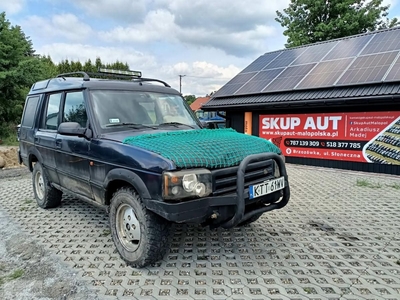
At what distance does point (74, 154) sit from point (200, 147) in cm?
193

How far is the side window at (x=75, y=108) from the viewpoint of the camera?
380 cm

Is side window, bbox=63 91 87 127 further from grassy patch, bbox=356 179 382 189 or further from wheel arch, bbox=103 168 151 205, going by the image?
grassy patch, bbox=356 179 382 189

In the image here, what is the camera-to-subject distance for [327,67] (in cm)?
977

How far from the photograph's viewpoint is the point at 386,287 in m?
2.81

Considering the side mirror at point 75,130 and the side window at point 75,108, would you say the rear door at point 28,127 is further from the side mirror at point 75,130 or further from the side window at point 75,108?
the side mirror at point 75,130

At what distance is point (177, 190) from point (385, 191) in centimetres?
591

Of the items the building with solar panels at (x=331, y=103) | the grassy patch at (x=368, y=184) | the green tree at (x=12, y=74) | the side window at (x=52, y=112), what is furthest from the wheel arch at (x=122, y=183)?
the green tree at (x=12, y=74)

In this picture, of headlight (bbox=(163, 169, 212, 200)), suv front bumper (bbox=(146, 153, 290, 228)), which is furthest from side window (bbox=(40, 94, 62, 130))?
headlight (bbox=(163, 169, 212, 200))

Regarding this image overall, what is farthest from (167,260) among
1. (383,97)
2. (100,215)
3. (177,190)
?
(383,97)

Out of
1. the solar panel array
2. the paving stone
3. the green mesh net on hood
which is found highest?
the solar panel array

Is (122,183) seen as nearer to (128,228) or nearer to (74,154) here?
(128,228)

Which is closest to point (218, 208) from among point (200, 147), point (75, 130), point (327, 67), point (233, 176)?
point (233, 176)

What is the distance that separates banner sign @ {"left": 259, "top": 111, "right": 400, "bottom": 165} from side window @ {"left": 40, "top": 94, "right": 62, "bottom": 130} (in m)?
7.66

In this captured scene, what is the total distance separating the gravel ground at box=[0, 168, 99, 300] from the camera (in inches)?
107
